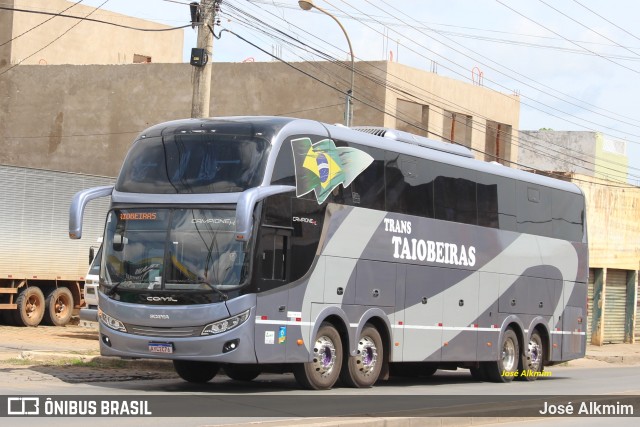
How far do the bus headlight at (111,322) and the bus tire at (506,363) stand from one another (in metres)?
8.81

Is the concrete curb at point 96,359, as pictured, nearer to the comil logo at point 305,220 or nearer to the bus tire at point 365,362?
the bus tire at point 365,362

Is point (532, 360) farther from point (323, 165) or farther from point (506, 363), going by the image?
point (323, 165)

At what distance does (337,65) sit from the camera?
44781mm

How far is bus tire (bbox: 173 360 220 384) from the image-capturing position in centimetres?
1869

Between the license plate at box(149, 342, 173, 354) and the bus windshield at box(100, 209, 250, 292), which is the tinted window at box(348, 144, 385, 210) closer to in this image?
the bus windshield at box(100, 209, 250, 292)

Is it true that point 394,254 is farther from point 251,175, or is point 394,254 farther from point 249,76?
point 249,76

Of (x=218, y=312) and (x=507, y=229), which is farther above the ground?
(x=507, y=229)

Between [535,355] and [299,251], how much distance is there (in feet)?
28.9

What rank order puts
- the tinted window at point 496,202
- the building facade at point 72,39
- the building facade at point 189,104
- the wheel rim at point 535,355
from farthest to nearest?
the building facade at point 72,39, the building facade at point 189,104, the wheel rim at point 535,355, the tinted window at point 496,202

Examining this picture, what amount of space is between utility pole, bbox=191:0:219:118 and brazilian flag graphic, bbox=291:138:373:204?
14.1ft

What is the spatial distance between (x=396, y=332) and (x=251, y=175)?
4.59 metres

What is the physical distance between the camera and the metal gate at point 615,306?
4228 cm

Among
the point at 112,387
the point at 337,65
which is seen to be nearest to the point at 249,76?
the point at 337,65

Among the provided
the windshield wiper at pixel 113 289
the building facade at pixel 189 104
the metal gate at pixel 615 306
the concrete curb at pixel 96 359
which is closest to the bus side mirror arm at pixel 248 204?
the windshield wiper at pixel 113 289
